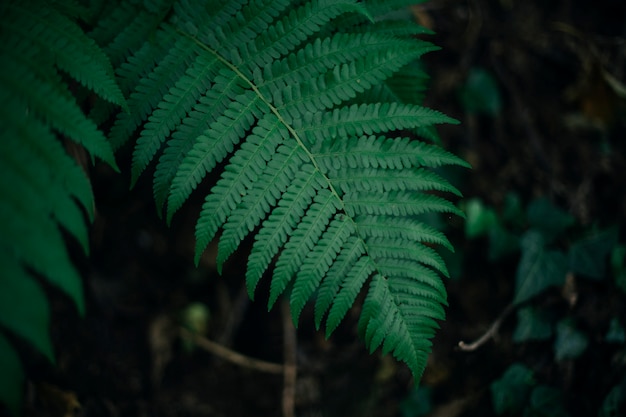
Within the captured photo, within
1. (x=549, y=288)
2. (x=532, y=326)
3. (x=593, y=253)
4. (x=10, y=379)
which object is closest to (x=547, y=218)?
(x=593, y=253)

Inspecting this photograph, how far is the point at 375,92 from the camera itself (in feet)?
6.48

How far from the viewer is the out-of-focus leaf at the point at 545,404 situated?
2.36 m

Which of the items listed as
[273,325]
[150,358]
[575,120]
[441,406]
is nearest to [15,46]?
[150,358]

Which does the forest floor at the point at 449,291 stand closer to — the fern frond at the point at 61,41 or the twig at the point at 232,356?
the twig at the point at 232,356

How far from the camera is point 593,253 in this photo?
265cm

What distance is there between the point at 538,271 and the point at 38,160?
2494mm

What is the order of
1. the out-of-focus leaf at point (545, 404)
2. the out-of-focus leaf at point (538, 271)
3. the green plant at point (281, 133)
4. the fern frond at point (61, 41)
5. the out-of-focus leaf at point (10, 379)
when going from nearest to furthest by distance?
the out-of-focus leaf at point (10, 379), the fern frond at point (61, 41), the green plant at point (281, 133), the out-of-focus leaf at point (545, 404), the out-of-focus leaf at point (538, 271)

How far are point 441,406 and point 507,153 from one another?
1768 millimetres

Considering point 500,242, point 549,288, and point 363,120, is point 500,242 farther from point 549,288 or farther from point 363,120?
point 363,120

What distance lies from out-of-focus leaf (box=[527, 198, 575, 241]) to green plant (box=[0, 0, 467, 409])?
1.44m

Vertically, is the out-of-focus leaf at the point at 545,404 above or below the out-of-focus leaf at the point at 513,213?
below

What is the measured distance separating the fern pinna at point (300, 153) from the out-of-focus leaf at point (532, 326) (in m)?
1.19

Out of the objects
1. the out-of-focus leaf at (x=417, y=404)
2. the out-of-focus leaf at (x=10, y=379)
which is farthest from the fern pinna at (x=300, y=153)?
the out-of-focus leaf at (x=417, y=404)

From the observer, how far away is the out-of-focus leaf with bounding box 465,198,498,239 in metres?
2.87
